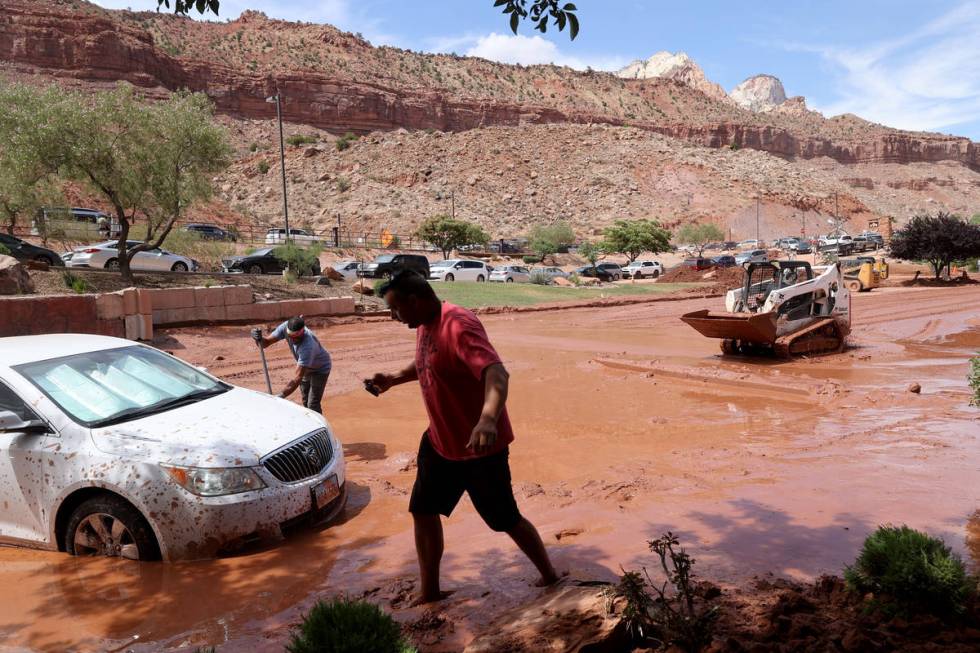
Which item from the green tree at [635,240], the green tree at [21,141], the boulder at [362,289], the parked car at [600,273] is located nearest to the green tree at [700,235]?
the green tree at [635,240]

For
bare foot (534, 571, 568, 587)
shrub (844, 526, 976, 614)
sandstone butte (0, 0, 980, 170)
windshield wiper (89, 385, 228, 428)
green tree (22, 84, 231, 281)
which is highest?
sandstone butte (0, 0, 980, 170)

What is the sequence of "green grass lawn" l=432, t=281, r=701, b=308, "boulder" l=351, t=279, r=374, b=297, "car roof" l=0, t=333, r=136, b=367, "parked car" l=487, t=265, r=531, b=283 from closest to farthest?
"car roof" l=0, t=333, r=136, b=367, "boulder" l=351, t=279, r=374, b=297, "green grass lawn" l=432, t=281, r=701, b=308, "parked car" l=487, t=265, r=531, b=283

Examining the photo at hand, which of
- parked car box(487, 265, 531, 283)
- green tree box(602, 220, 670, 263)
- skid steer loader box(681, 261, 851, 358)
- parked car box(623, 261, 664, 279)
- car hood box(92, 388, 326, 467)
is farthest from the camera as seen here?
green tree box(602, 220, 670, 263)

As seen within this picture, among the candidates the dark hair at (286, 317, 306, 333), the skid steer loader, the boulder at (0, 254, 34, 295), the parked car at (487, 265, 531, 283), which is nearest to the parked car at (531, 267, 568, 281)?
the parked car at (487, 265, 531, 283)

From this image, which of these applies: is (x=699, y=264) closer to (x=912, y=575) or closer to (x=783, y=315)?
(x=783, y=315)

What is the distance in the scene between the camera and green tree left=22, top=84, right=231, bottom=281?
66.9 feet

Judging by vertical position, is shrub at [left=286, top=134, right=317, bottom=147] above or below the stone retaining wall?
above

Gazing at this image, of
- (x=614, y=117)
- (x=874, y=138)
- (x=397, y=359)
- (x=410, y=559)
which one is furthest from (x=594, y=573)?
(x=874, y=138)

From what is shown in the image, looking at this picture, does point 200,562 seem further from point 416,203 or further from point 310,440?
point 416,203

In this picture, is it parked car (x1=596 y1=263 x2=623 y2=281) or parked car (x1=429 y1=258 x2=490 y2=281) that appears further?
parked car (x1=596 y1=263 x2=623 y2=281)

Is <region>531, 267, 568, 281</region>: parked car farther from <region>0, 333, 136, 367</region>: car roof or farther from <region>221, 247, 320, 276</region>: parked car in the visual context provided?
<region>0, 333, 136, 367</region>: car roof

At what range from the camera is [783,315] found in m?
14.0

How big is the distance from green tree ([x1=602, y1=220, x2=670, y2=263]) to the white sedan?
5289 centimetres

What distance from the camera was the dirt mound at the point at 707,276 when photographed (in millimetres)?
40781
